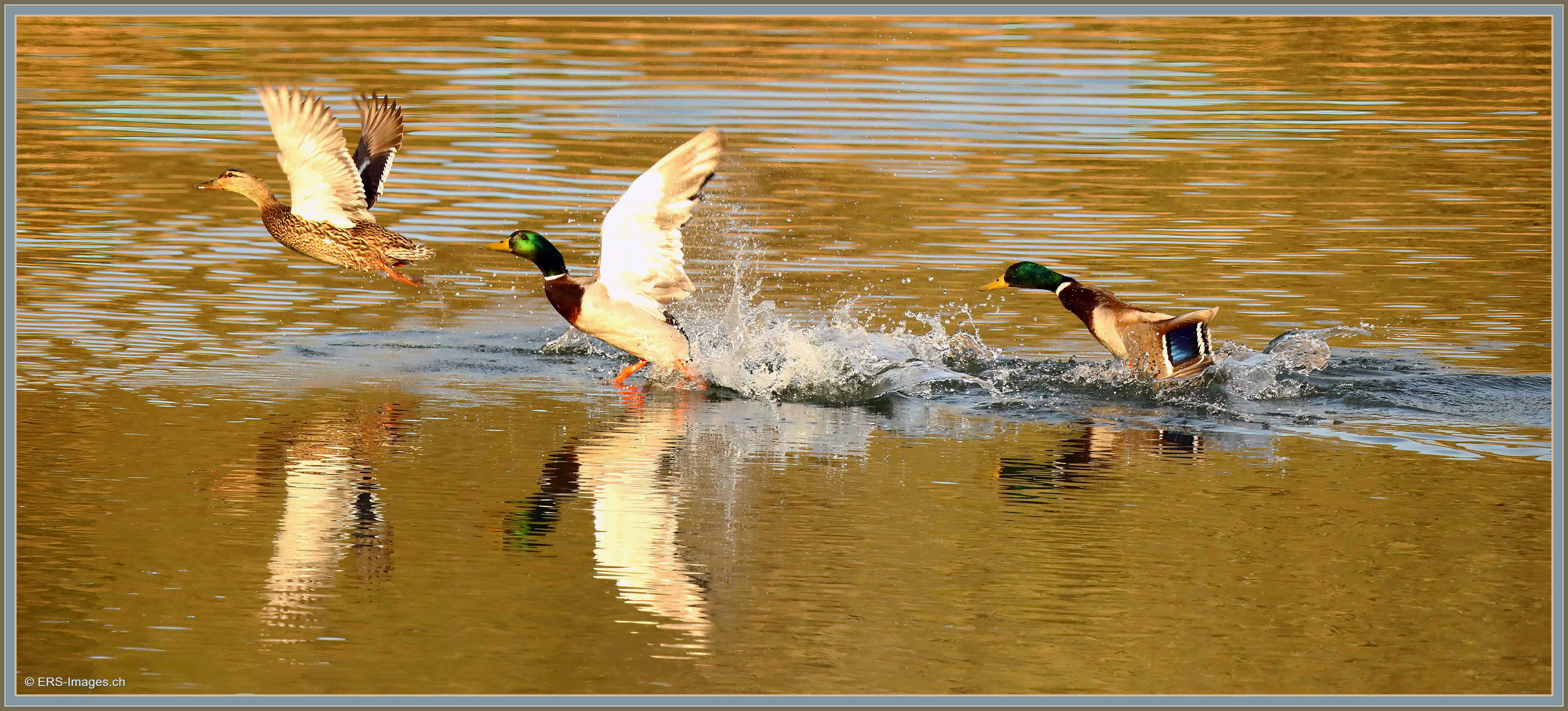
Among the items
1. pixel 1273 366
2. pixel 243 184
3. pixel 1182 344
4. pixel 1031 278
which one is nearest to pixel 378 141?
pixel 243 184

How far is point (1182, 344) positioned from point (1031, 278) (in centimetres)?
160

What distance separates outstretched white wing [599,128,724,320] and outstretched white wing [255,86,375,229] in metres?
1.55

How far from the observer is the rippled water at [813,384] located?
5.27 metres

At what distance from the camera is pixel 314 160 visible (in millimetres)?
9664

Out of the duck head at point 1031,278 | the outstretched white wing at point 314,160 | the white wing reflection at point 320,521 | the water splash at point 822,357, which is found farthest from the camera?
the duck head at point 1031,278

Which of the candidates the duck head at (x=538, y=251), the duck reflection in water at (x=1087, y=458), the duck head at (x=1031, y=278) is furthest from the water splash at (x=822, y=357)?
the duck reflection in water at (x=1087, y=458)

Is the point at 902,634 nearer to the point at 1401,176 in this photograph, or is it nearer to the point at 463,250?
the point at 463,250

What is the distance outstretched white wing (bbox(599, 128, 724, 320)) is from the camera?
27.6 feet

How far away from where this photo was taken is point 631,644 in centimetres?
512

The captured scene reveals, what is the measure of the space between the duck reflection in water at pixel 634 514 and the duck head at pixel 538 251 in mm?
1482

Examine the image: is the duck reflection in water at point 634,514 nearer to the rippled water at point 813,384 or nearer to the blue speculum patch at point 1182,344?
the rippled water at point 813,384

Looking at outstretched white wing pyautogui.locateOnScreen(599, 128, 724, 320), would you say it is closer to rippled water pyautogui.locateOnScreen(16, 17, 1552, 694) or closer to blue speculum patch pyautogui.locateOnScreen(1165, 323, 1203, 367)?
rippled water pyautogui.locateOnScreen(16, 17, 1552, 694)

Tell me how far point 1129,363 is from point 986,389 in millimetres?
829

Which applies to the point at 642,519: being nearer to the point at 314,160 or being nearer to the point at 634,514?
the point at 634,514
